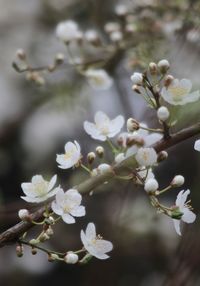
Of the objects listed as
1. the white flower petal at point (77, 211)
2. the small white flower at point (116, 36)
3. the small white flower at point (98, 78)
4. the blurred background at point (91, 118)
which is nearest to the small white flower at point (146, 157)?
the white flower petal at point (77, 211)

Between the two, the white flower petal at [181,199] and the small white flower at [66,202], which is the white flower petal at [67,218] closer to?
the small white flower at [66,202]

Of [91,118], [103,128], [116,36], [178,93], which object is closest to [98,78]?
[116,36]

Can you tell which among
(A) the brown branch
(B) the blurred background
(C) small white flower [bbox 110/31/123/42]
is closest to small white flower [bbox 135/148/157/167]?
(A) the brown branch

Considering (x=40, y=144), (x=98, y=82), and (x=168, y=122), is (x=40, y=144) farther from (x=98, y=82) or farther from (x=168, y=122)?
(x=168, y=122)

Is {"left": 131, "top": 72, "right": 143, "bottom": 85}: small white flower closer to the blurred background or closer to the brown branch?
the brown branch

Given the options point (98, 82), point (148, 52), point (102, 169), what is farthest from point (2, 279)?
point (102, 169)

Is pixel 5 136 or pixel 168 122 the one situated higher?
pixel 168 122
